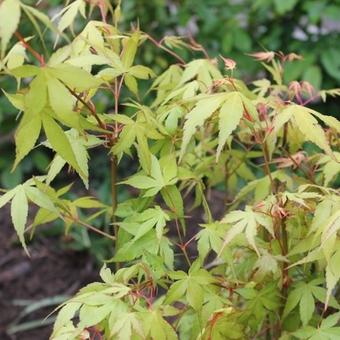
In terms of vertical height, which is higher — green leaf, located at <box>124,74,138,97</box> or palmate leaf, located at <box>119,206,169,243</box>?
green leaf, located at <box>124,74,138,97</box>

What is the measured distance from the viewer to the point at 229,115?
4.21 feet

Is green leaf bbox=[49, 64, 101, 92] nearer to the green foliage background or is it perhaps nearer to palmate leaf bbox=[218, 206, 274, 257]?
palmate leaf bbox=[218, 206, 274, 257]

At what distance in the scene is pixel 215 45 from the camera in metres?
3.62

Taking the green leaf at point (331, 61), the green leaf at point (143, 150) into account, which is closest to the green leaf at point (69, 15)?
the green leaf at point (143, 150)

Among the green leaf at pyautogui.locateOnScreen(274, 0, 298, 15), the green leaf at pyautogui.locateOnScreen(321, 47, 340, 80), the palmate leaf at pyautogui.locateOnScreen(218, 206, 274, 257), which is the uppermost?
the palmate leaf at pyautogui.locateOnScreen(218, 206, 274, 257)

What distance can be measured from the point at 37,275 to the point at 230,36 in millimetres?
1329

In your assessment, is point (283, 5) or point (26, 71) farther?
point (283, 5)

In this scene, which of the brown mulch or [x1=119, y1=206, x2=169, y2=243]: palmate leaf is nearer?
[x1=119, y1=206, x2=169, y2=243]: palmate leaf

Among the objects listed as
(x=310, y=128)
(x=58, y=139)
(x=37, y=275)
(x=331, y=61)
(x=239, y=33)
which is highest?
(x=58, y=139)

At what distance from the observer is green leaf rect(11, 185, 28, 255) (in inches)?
Result: 50.9

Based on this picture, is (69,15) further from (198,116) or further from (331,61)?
(331,61)

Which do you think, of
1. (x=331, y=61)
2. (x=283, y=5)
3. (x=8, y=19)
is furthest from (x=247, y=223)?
(x=331, y=61)

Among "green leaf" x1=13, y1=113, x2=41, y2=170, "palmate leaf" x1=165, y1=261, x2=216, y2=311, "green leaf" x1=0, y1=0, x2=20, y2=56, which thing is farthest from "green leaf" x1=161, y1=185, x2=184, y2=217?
"green leaf" x1=0, y1=0, x2=20, y2=56

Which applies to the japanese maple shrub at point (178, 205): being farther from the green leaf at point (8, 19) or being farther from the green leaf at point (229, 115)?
the green leaf at point (8, 19)
